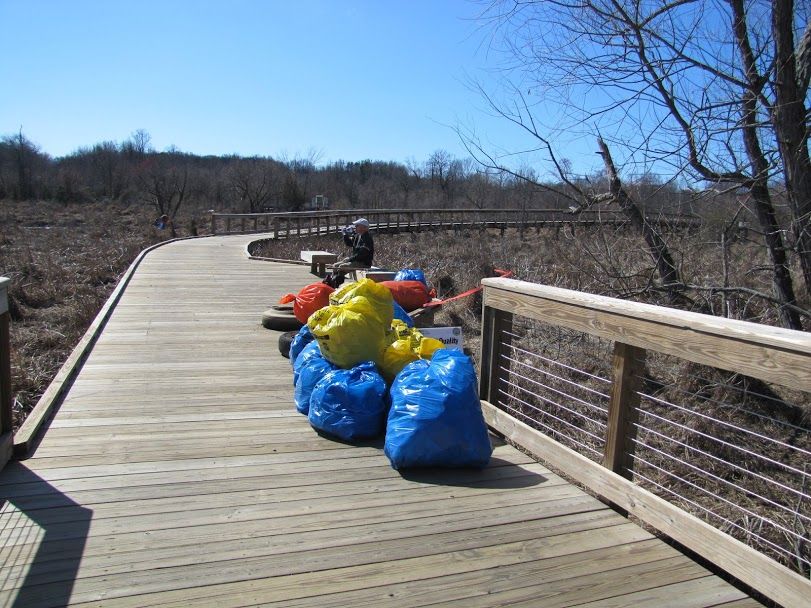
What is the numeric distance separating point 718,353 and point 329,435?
7.53 feet

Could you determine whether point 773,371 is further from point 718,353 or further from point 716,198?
point 716,198

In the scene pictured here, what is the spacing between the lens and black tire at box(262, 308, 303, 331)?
23.6 feet

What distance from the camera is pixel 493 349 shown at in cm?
415

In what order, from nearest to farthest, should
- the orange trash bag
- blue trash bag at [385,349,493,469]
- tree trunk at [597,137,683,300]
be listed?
blue trash bag at [385,349,493,469] < tree trunk at [597,137,683,300] < the orange trash bag

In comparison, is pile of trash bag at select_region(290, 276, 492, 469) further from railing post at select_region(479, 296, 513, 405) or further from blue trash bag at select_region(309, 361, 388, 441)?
railing post at select_region(479, 296, 513, 405)

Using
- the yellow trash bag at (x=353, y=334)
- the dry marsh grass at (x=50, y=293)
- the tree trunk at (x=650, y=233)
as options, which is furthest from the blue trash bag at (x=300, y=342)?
the tree trunk at (x=650, y=233)

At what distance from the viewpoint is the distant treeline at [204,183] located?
53906 mm

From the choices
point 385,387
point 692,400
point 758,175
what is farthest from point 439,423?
point 692,400

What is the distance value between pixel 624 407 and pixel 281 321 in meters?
4.85

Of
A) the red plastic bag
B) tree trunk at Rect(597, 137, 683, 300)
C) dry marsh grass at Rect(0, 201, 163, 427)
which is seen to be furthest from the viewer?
the red plastic bag

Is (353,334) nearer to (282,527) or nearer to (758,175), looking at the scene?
(282,527)

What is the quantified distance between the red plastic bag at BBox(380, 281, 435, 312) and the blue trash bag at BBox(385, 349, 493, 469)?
3.50 meters

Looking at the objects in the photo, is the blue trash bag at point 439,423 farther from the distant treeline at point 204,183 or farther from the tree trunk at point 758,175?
the distant treeline at point 204,183

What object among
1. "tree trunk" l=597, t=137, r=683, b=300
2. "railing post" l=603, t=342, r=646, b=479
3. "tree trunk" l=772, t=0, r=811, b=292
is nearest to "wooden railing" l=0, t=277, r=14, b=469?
"railing post" l=603, t=342, r=646, b=479
